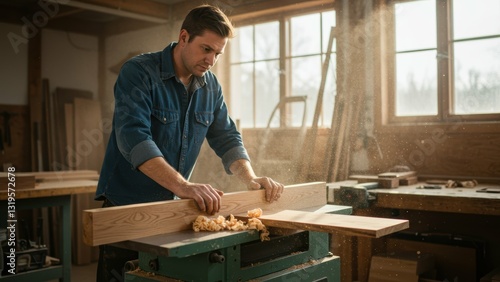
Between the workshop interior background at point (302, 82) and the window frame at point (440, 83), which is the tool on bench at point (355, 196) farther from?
the window frame at point (440, 83)

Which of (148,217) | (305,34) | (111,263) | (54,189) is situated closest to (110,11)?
(305,34)

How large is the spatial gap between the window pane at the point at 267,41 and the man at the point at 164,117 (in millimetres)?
2327

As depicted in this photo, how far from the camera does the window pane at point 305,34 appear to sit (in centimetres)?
427

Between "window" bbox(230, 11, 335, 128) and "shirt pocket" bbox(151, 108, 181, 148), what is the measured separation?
6.97ft

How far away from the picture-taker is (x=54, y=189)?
3.35 meters

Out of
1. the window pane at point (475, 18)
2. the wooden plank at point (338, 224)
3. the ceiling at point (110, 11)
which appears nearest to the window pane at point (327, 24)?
the ceiling at point (110, 11)

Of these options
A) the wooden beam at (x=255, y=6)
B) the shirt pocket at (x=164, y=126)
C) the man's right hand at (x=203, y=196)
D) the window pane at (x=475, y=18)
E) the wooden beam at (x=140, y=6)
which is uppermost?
the wooden beam at (x=140, y=6)

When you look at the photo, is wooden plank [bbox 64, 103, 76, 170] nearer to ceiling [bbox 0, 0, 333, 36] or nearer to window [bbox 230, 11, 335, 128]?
ceiling [bbox 0, 0, 333, 36]

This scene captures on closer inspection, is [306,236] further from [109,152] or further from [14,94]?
[14,94]

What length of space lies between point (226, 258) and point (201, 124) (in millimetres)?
866

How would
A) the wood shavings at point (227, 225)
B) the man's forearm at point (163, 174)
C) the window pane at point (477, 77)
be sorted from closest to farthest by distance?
the wood shavings at point (227, 225) < the man's forearm at point (163, 174) < the window pane at point (477, 77)

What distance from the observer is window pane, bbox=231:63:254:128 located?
4.84m

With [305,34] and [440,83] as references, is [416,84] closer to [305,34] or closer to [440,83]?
[440,83]

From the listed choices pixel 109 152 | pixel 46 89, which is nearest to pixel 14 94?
pixel 46 89
